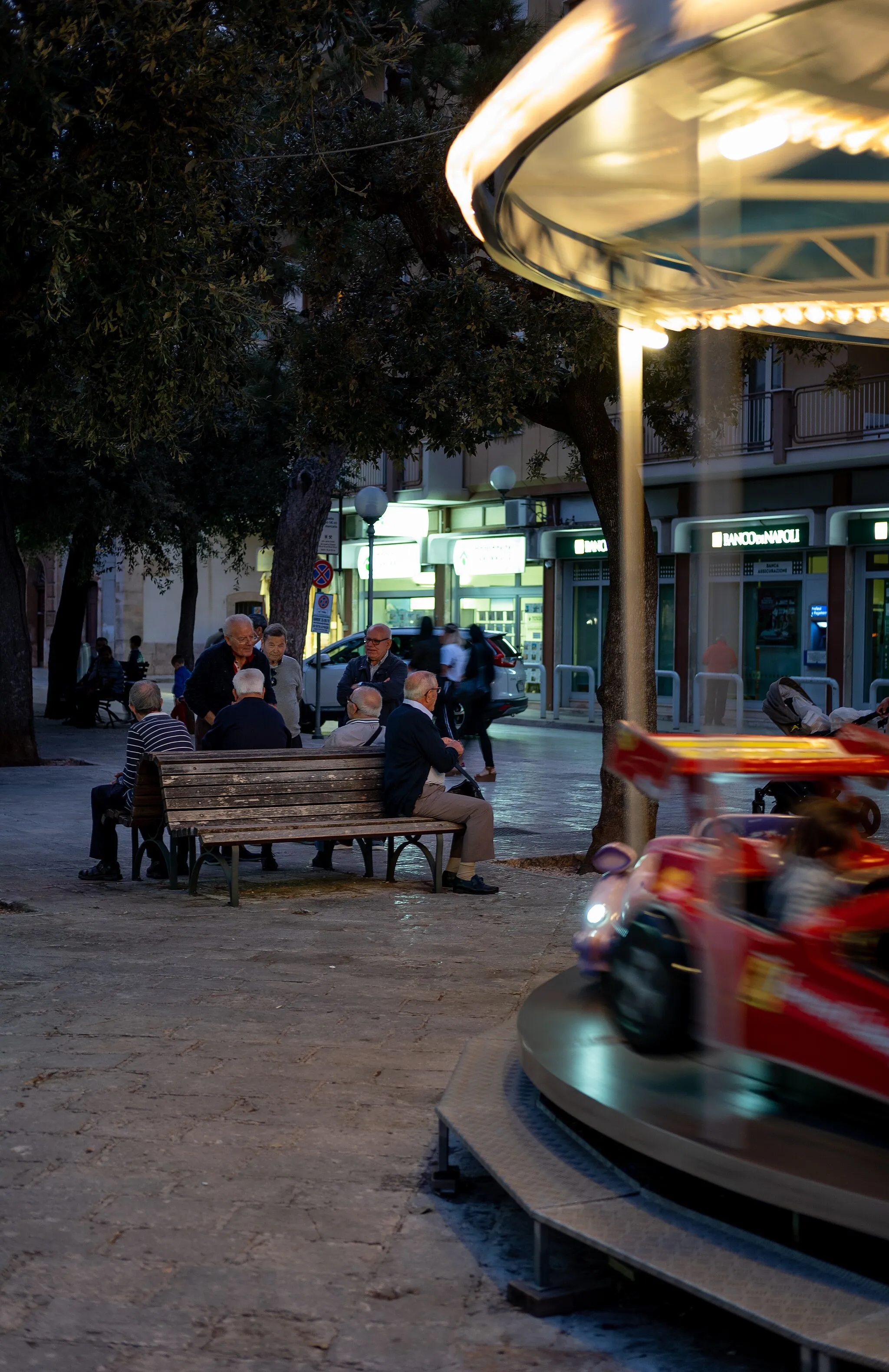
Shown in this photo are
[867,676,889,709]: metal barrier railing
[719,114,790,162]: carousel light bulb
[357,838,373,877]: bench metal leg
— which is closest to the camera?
[719,114,790,162]: carousel light bulb

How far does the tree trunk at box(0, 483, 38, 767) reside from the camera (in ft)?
59.8

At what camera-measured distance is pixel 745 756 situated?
14.1 ft

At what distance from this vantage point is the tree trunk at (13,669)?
18.2 meters

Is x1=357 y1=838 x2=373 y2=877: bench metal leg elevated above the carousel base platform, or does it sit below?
below

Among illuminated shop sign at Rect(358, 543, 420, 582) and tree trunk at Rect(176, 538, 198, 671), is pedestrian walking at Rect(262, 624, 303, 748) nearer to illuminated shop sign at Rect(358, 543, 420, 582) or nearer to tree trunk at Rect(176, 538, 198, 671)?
tree trunk at Rect(176, 538, 198, 671)

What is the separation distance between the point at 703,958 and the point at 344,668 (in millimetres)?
20496

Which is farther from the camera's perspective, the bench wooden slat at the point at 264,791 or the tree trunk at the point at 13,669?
the tree trunk at the point at 13,669

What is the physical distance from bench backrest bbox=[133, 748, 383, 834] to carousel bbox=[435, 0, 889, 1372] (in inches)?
158

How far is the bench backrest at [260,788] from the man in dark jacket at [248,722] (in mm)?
352

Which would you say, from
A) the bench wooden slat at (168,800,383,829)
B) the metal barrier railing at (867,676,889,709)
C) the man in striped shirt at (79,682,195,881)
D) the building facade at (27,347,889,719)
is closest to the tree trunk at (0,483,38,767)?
the building facade at (27,347,889,719)

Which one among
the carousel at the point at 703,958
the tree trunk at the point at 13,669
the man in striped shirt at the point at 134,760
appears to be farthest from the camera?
the tree trunk at the point at 13,669

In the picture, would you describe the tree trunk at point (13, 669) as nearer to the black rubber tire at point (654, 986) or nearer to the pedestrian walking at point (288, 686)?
the pedestrian walking at point (288, 686)

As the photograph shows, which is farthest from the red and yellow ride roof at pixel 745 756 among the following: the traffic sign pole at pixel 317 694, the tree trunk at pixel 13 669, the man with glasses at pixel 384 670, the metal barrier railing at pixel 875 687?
the metal barrier railing at pixel 875 687

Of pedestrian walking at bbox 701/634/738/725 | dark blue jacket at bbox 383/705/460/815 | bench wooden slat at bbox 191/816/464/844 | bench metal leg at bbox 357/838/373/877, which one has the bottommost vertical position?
bench metal leg at bbox 357/838/373/877
